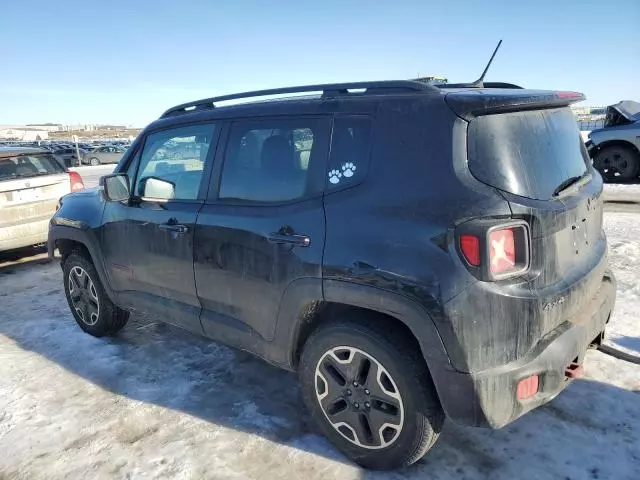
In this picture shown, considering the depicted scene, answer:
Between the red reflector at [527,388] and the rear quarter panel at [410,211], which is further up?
the rear quarter panel at [410,211]

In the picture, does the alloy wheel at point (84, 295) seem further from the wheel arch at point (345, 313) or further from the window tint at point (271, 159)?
the wheel arch at point (345, 313)

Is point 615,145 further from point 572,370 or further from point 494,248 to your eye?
point 494,248

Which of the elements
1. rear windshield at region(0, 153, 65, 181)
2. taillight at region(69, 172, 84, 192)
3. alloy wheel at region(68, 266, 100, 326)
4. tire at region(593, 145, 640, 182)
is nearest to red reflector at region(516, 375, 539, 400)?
alloy wheel at region(68, 266, 100, 326)

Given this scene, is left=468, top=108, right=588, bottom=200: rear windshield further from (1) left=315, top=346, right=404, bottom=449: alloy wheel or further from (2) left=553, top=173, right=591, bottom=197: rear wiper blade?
(1) left=315, top=346, right=404, bottom=449: alloy wheel

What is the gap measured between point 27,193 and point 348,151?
19.2 feet

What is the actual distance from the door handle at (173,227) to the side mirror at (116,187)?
0.55 m

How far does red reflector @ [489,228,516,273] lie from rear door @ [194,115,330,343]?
822 millimetres

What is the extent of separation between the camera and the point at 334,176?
2.61 m

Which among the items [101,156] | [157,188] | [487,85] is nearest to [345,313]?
[487,85]

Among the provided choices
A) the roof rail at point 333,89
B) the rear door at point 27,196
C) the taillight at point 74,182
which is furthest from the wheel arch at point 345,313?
the taillight at point 74,182

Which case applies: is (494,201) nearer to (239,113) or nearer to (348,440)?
(348,440)

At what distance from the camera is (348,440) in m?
2.71

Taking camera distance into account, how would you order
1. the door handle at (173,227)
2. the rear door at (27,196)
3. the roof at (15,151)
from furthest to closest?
1. the roof at (15,151)
2. the rear door at (27,196)
3. the door handle at (173,227)

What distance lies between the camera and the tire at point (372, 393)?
240 cm
